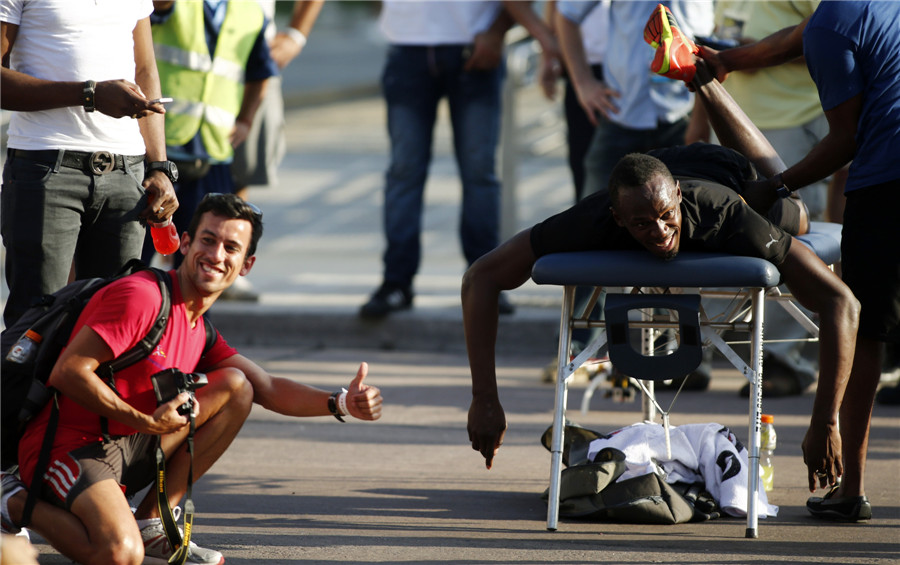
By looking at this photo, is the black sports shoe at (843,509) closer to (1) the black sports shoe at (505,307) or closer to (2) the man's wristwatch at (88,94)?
(2) the man's wristwatch at (88,94)

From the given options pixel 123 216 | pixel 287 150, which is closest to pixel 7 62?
pixel 123 216

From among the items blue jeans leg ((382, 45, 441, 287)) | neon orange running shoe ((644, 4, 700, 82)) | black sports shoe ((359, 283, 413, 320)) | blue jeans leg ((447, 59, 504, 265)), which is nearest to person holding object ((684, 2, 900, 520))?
neon orange running shoe ((644, 4, 700, 82))

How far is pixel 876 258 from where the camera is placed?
12.3 feet

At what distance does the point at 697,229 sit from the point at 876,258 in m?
0.63

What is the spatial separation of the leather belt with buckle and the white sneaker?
3.67ft

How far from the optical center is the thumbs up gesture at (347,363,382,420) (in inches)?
132

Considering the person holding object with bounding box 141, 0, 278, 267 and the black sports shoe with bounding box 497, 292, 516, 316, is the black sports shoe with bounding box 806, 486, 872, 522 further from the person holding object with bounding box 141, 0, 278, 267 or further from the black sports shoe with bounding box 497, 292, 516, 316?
the black sports shoe with bounding box 497, 292, 516, 316

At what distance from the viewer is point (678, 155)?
4.12 metres

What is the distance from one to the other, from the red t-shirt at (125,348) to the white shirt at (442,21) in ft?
11.5

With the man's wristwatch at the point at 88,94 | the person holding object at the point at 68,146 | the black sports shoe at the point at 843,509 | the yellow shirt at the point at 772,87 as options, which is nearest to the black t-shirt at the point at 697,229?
the black sports shoe at the point at 843,509

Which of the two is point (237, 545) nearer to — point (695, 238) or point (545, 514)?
point (545, 514)

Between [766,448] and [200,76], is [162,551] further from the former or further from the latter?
[200,76]

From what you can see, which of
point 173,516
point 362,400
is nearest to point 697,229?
point 362,400

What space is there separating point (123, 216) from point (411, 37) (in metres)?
3.11
